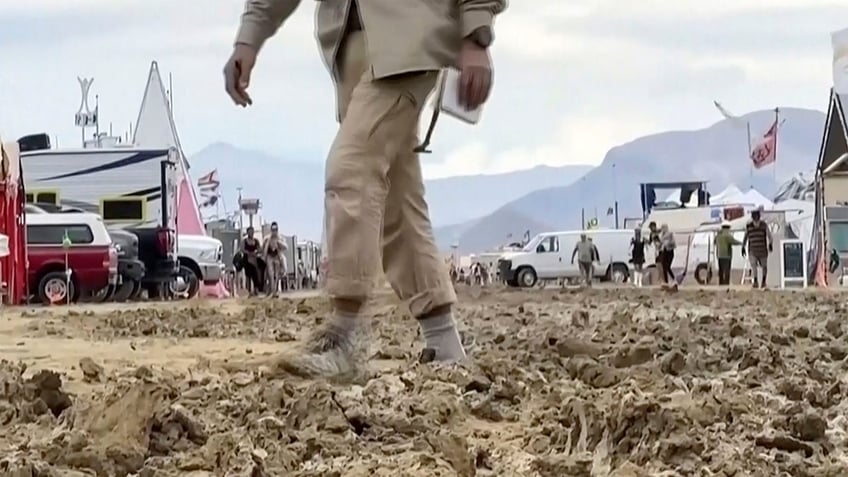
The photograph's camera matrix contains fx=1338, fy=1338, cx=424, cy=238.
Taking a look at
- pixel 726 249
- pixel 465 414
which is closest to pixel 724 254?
pixel 726 249

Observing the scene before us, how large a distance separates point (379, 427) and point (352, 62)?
133 cm

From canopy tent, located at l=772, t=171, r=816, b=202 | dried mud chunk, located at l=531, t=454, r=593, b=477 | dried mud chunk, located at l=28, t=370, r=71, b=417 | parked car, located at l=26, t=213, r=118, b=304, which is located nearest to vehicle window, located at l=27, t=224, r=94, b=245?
parked car, located at l=26, t=213, r=118, b=304

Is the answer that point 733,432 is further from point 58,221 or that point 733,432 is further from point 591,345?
point 58,221

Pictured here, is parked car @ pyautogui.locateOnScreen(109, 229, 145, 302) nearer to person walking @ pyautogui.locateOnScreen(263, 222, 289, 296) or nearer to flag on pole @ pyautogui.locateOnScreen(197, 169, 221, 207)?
person walking @ pyautogui.locateOnScreen(263, 222, 289, 296)

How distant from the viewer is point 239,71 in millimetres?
4016

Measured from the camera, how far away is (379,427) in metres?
2.71

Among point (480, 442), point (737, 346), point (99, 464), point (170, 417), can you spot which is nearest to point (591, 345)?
point (737, 346)

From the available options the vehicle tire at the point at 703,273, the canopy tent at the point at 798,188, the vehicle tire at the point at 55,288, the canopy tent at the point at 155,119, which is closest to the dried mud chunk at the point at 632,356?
the vehicle tire at the point at 55,288

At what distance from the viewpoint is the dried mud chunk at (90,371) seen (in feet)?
12.4

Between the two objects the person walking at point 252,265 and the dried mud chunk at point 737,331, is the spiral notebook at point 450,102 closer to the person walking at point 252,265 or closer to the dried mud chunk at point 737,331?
the dried mud chunk at point 737,331

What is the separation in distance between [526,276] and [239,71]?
34824 mm

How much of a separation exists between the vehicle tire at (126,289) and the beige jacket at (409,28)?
20512mm

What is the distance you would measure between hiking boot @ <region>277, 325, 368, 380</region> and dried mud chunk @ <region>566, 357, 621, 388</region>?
23.0 inches

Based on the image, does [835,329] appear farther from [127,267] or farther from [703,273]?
[703,273]
